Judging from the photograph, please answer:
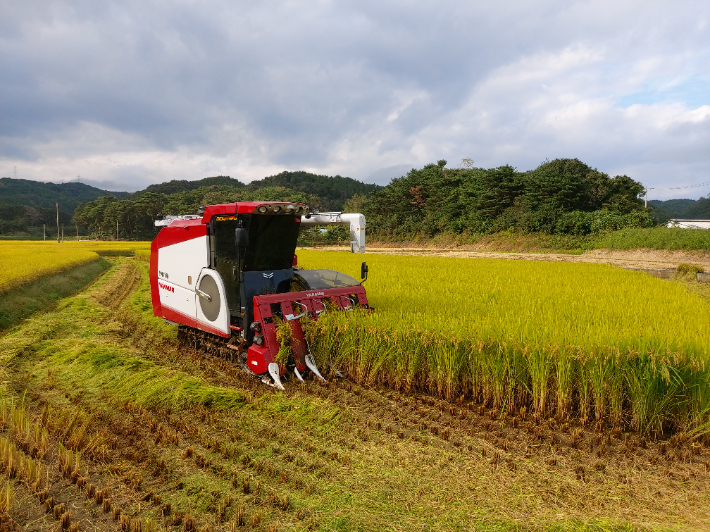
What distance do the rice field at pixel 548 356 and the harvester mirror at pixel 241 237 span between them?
5.07 feet

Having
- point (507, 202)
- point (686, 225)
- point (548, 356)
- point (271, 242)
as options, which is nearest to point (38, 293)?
point (271, 242)

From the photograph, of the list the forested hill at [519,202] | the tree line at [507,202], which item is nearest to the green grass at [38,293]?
the tree line at [507,202]

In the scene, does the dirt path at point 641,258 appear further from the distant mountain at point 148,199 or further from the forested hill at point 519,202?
the distant mountain at point 148,199

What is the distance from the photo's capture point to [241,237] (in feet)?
19.6

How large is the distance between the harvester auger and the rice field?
1.78 ft

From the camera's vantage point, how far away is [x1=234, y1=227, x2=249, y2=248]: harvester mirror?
5.95 meters

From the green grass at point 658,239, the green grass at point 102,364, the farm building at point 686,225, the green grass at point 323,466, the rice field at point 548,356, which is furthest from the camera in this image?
the farm building at point 686,225

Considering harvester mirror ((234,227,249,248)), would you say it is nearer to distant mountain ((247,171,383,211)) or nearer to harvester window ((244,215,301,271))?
harvester window ((244,215,301,271))

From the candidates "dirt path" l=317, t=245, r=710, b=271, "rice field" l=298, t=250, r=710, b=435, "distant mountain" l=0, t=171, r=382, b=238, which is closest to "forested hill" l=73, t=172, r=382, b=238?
"distant mountain" l=0, t=171, r=382, b=238

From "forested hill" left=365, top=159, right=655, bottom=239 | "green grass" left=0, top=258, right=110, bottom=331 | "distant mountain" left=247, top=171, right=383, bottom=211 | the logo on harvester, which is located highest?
"distant mountain" left=247, top=171, right=383, bottom=211

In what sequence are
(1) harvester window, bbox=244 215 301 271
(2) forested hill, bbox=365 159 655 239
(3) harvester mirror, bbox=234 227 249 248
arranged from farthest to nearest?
(2) forested hill, bbox=365 159 655 239
(1) harvester window, bbox=244 215 301 271
(3) harvester mirror, bbox=234 227 249 248

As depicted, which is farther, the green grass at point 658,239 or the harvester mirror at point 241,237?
the green grass at point 658,239

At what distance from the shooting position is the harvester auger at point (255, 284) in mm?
5801

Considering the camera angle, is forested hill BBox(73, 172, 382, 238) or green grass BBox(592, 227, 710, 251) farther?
forested hill BBox(73, 172, 382, 238)
